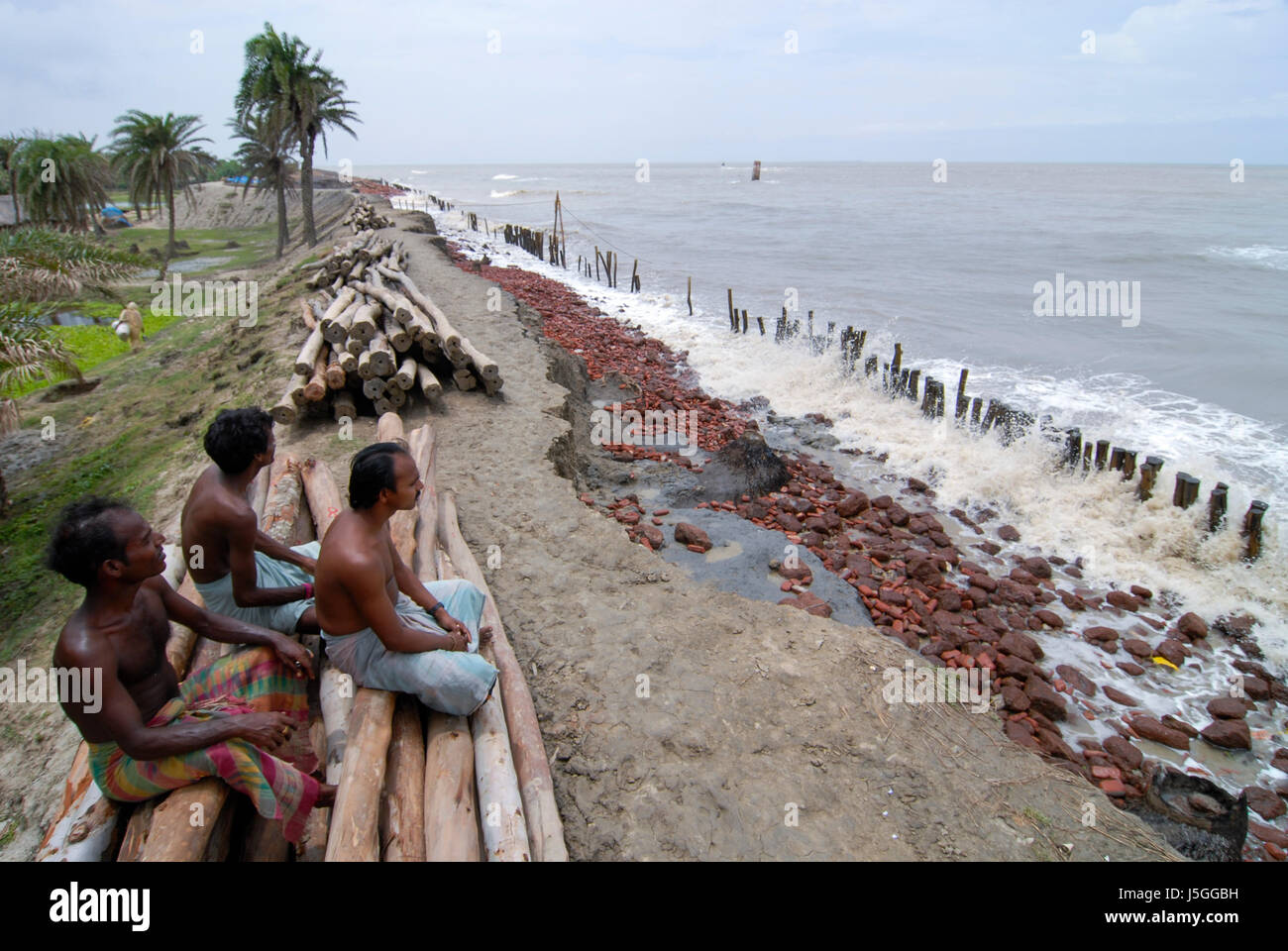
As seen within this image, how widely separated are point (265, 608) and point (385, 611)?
1.25 metres

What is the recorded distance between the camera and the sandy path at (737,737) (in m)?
3.48

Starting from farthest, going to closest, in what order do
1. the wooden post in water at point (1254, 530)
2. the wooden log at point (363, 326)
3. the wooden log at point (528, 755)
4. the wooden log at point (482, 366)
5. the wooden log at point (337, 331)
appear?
the wooden log at point (482, 366) < the wooden log at point (337, 331) < the wooden log at point (363, 326) < the wooden post in water at point (1254, 530) < the wooden log at point (528, 755)

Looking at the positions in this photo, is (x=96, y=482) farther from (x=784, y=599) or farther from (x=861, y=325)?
(x=861, y=325)

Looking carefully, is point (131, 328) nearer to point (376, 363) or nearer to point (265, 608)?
point (376, 363)

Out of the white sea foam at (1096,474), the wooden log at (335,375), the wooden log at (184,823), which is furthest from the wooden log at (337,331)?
the white sea foam at (1096,474)

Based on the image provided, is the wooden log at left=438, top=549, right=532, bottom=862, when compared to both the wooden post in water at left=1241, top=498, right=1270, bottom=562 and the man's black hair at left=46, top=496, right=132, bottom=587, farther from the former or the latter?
the wooden post in water at left=1241, top=498, right=1270, bottom=562

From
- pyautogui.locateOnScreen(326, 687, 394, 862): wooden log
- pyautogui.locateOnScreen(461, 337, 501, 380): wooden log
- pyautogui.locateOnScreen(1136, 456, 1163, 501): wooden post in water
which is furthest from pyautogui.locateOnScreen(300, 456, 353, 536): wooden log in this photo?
pyautogui.locateOnScreen(1136, 456, 1163, 501): wooden post in water

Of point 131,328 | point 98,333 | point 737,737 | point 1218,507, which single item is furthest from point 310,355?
point 98,333

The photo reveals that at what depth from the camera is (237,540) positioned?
12.0ft

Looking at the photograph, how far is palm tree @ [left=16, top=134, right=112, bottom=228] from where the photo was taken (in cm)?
2106

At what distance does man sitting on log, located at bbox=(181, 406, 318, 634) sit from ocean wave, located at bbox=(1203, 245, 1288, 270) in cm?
3566

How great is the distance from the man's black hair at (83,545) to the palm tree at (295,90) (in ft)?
99.7

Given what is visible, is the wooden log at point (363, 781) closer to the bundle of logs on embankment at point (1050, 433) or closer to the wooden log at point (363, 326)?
the wooden log at point (363, 326)
